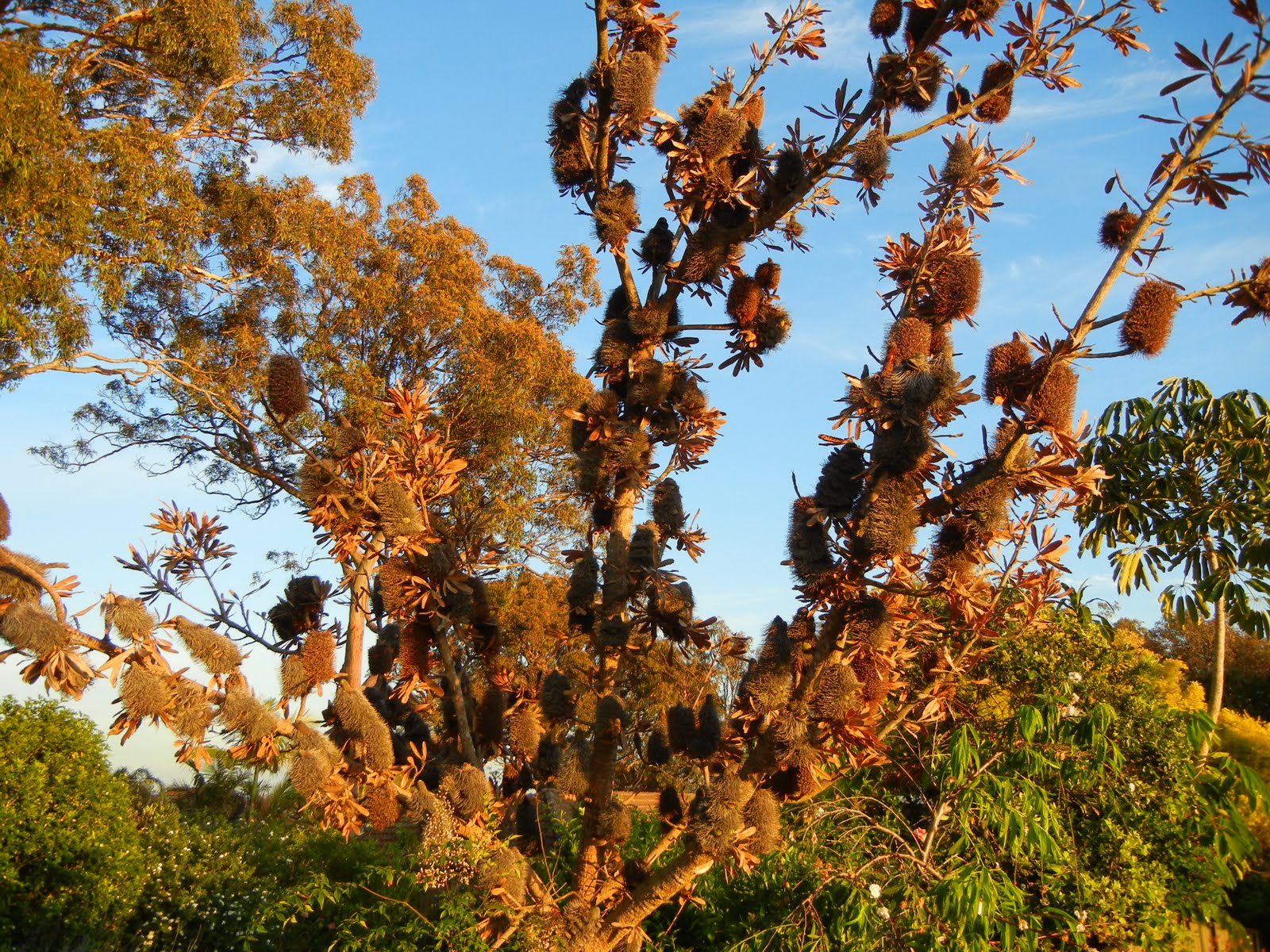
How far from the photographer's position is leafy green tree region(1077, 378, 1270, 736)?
24.5 ft

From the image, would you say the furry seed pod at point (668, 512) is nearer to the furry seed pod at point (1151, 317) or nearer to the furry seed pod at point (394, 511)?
the furry seed pod at point (394, 511)

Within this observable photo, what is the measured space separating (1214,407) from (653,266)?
6.10 meters

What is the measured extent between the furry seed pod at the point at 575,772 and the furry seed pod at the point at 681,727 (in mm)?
320

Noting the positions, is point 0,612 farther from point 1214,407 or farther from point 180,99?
point 180,99

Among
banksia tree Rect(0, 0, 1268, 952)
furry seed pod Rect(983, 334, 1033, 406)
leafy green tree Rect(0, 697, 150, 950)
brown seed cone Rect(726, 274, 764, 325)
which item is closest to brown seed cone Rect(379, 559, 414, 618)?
banksia tree Rect(0, 0, 1268, 952)

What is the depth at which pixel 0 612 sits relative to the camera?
2328mm

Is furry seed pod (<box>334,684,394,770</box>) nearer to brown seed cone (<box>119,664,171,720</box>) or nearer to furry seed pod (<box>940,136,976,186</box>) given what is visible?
brown seed cone (<box>119,664,171,720</box>)

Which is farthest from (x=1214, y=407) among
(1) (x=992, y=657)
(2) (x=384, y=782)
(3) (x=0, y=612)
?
(3) (x=0, y=612)

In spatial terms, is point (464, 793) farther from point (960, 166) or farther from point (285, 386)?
point (960, 166)

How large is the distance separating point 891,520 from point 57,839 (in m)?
6.11

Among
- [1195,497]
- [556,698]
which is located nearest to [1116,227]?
[556,698]

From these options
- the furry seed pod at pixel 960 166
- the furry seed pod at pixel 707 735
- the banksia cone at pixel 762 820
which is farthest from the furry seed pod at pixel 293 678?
the furry seed pod at pixel 960 166

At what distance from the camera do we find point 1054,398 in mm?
2221

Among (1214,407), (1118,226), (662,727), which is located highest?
(1214,407)
